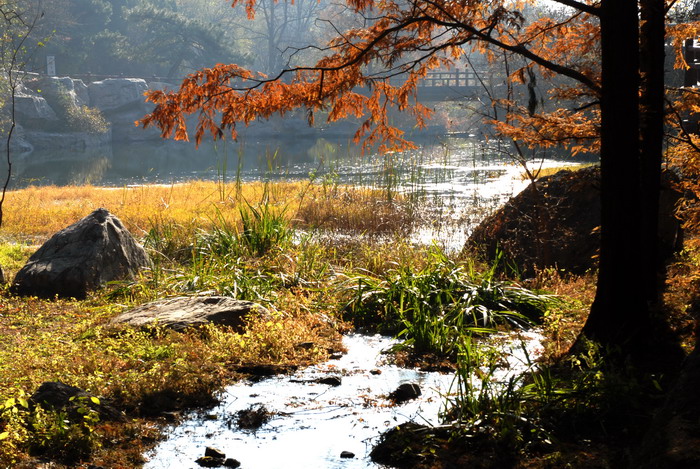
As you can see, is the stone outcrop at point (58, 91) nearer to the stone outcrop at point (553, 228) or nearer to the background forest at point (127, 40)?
the background forest at point (127, 40)

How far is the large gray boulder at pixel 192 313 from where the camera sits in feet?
20.2

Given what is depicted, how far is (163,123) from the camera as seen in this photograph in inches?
Result: 238

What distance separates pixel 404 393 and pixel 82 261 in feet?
15.0

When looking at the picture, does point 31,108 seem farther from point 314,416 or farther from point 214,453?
point 214,453

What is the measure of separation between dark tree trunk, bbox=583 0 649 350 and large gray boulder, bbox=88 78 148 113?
45593mm

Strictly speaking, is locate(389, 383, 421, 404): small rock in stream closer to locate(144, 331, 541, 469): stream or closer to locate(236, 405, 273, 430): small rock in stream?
locate(144, 331, 541, 469): stream

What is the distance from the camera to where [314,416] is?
4688 mm

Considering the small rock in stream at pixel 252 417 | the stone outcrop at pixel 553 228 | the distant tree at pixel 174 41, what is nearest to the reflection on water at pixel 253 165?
the stone outcrop at pixel 553 228

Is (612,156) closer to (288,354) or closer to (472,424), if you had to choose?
(472,424)

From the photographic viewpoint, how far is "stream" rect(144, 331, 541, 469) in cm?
406

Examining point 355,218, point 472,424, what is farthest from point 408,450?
point 355,218

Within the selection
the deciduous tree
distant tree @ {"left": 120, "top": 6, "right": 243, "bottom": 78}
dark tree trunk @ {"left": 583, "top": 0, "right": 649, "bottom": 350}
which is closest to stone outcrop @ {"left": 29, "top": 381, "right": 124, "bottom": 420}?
the deciduous tree

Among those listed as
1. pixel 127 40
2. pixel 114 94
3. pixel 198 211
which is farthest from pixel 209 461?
pixel 127 40

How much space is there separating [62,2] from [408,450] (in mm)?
49146
